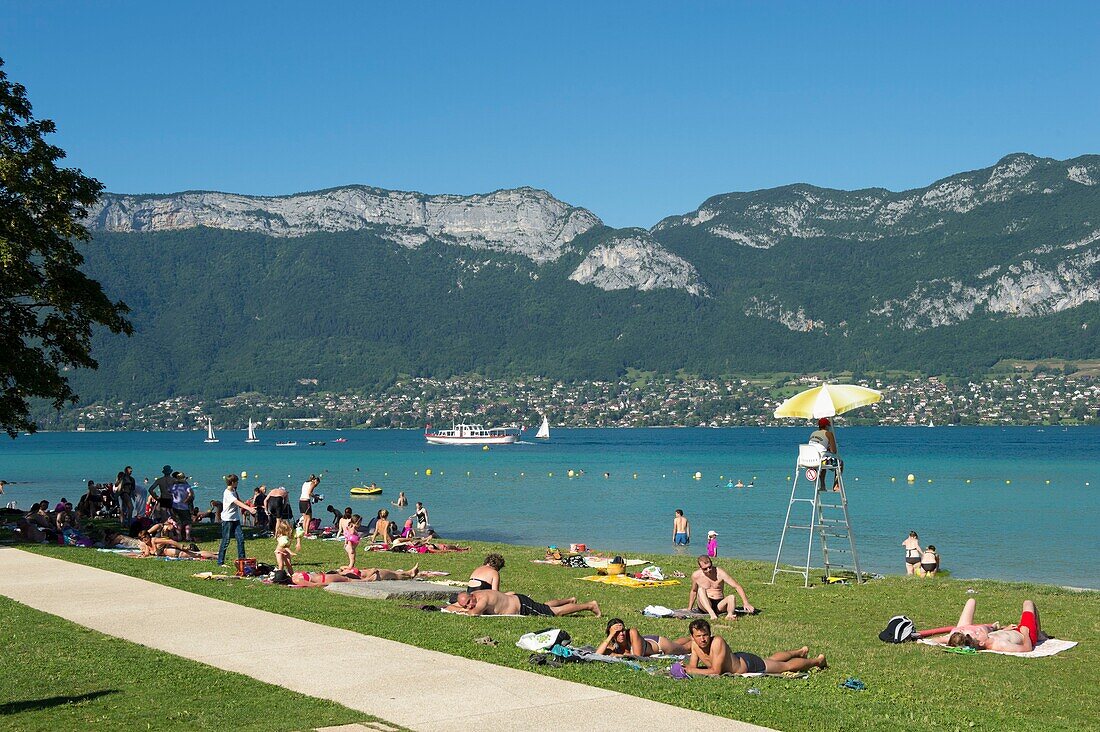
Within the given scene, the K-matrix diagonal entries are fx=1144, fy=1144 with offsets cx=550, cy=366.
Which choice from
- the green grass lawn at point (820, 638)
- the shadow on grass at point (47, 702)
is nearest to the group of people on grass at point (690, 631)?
the green grass lawn at point (820, 638)

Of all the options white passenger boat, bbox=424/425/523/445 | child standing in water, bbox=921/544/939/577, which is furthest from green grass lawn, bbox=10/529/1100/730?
white passenger boat, bbox=424/425/523/445

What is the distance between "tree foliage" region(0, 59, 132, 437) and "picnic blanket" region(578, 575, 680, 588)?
43.1ft

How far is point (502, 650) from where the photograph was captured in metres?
12.5

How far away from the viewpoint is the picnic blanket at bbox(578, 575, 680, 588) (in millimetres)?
21062

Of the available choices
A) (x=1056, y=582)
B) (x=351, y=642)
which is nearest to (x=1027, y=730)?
(x=351, y=642)

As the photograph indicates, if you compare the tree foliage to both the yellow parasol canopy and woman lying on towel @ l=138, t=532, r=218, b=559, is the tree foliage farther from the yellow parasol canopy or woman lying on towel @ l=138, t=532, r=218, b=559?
the yellow parasol canopy

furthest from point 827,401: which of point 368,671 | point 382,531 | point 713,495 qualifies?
point 713,495

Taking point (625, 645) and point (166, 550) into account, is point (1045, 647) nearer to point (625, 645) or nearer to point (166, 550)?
point (625, 645)

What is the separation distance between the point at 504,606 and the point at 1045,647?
7006mm

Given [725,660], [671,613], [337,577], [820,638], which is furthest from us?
[337,577]

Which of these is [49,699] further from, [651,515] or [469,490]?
[469,490]

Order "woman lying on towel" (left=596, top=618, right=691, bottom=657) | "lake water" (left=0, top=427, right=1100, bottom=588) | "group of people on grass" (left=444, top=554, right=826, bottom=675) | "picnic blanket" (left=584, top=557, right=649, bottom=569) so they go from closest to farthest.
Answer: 1. "group of people on grass" (left=444, top=554, right=826, bottom=675)
2. "woman lying on towel" (left=596, top=618, right=691, bottom=657)
3. "picnic blanket" (left=584, top=557, right=649, bottom=569)
4. "lake water" (left=0, top=427, right=1100, bottom=588)

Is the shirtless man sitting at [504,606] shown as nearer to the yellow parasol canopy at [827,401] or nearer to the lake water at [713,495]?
the yellow parasol canopy at [827,401]

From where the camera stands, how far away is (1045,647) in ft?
46.7
